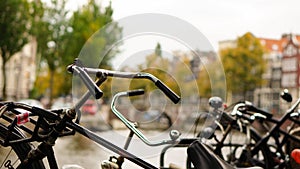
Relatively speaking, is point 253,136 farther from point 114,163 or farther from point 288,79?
point 288,79

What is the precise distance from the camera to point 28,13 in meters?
23.1

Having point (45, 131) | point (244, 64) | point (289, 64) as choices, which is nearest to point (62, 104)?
point (45, 131)

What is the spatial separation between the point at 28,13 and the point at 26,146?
21812 millimetres

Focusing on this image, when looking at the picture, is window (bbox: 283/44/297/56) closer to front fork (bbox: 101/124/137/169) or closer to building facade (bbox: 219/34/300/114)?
building facade (bbox: 219/34/300/114)

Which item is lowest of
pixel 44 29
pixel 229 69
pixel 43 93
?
pixel 43 93

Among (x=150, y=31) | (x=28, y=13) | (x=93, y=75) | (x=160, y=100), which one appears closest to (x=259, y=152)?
(x=160, y=100)

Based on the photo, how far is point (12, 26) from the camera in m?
22.3

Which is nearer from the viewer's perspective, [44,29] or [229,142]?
[229,142]

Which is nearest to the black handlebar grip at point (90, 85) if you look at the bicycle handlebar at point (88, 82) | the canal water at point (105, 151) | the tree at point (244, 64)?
the bicycle handlebar at point (88, 82)

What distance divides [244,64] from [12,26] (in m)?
20.0

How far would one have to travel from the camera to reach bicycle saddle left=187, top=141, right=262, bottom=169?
2033 millimetres

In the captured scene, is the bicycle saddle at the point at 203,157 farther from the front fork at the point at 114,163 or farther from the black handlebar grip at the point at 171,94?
the front fork at the point at 114,163

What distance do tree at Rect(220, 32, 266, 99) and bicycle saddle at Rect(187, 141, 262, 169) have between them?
111 ft

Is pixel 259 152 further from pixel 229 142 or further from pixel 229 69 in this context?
pixel 229 69
